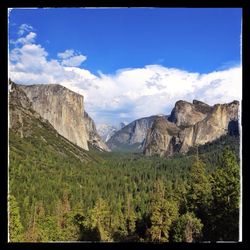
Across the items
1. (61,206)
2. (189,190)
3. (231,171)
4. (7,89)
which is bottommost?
(61,206)

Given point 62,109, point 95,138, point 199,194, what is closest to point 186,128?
point 95,138

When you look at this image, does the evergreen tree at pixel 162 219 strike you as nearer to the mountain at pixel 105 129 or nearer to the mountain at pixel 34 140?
the mountain at pixel 105 129

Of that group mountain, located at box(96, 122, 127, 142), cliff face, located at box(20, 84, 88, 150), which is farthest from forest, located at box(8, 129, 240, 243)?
cliff face, located at box(20, 84, 88, 150)

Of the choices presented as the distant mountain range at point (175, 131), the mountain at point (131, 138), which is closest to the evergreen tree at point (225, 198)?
the distant mountain range at point (175, 131)

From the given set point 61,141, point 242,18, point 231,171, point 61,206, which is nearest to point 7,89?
point 242,18

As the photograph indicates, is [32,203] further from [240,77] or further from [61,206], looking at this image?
[240,77]
